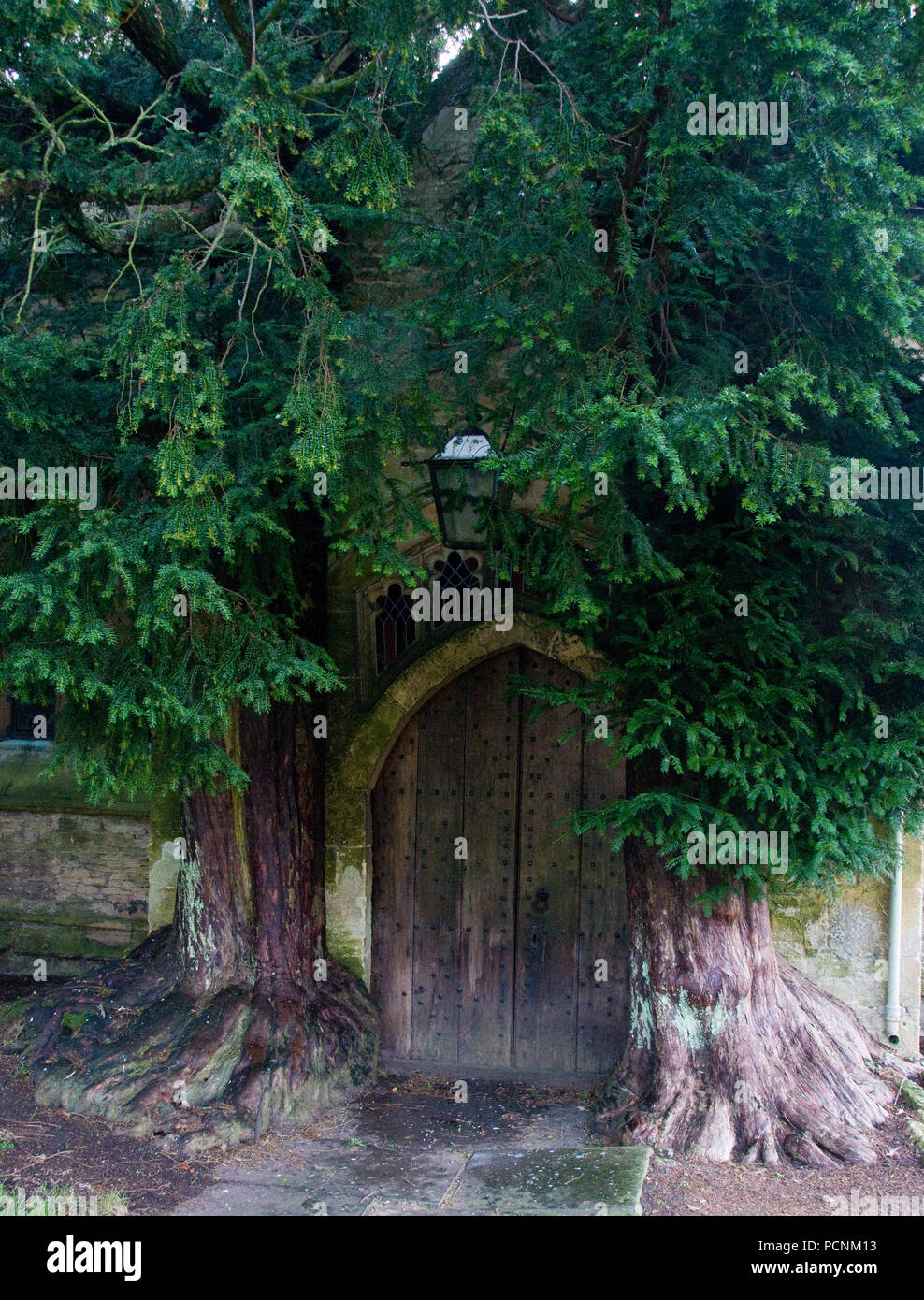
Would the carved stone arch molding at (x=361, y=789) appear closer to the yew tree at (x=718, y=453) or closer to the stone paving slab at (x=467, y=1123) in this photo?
the stone paving slab at (x=467, y=1123)

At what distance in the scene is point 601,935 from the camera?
6.56m

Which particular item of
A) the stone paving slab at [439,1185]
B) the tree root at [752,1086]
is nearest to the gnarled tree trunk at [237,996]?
the stone paving slab at [439,1185]

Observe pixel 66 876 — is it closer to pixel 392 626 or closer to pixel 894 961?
pixel 392 626

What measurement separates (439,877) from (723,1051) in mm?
2185

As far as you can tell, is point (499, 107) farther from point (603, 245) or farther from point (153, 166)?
point (153, 166)

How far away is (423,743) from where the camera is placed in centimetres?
694

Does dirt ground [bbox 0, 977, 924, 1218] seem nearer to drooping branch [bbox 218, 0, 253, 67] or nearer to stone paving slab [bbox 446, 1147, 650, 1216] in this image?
stone paving slab [bbox 446, 1147, 650, 1216]

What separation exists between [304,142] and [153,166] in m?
1.07

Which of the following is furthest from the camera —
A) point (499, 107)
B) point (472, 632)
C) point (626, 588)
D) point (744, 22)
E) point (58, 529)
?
point (472, 632)

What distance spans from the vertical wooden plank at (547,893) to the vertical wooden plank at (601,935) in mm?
57

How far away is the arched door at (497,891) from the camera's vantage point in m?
6.59

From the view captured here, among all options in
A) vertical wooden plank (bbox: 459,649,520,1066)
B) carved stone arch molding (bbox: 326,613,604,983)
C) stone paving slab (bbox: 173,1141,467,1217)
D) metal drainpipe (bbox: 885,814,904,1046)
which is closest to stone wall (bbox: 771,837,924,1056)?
metal drainpipe (bbox: 885,814,904,1046)

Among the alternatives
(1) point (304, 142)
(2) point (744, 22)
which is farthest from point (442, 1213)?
(1) point (304, 142)

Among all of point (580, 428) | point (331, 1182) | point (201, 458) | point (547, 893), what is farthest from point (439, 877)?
point (580, 428)
